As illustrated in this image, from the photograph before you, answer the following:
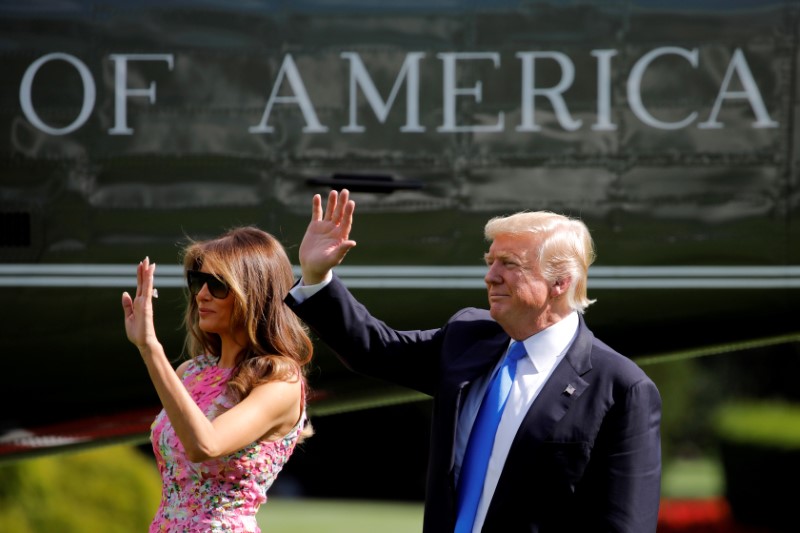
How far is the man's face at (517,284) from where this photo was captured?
2.20 meters

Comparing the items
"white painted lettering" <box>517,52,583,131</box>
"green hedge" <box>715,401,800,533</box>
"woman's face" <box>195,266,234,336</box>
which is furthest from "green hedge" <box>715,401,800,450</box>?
"woman's face" <box>195,266,234,336</box>

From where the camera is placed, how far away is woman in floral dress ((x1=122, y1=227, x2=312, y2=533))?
226 cm

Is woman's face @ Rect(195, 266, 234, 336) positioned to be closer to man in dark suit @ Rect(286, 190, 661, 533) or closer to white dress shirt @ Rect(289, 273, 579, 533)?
man in dark suit @ Rect(286, 190, 661, 533)

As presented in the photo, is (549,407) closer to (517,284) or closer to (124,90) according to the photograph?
(517,284)

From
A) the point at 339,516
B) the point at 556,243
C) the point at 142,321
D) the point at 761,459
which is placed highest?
the point at 556,243

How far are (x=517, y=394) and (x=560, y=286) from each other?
9.5 inches

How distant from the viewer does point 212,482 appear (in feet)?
7.62

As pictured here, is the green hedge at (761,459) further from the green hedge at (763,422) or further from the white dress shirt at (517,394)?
the white dress shirt at (517,394)

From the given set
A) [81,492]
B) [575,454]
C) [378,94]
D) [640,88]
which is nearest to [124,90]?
[378,94]

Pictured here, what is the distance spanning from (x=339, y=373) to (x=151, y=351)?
1465mm

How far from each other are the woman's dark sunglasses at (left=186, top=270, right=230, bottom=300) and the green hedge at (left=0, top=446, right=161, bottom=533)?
1.43 metres

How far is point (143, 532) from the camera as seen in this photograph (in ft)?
12.2

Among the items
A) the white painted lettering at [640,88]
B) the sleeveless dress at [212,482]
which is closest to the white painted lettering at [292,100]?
the white painted lettering at [640,88]

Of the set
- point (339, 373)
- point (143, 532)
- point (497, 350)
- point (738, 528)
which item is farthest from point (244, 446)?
point (738, 528)
